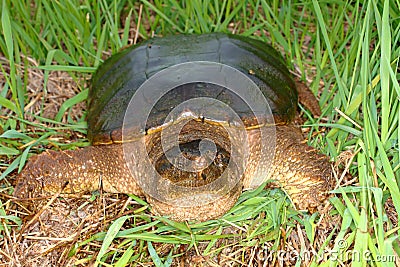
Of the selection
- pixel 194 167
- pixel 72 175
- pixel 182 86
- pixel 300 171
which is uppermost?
pixel 182 86

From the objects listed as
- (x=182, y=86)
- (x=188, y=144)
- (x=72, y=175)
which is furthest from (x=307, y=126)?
(x=72, y=175)

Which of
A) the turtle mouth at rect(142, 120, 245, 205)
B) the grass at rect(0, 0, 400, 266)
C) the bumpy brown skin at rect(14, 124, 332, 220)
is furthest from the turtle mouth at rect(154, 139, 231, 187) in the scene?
the bumpy brown skin at rect(14, 124, 332, 220)

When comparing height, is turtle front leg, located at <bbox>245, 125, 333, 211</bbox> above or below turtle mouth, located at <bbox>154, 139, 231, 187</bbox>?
below

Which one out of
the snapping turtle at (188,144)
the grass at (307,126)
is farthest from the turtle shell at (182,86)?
the grass at (307,126)

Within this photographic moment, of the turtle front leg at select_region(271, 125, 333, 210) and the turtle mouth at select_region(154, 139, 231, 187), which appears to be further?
the turtle front leg at select_region(271, 125, 333, 210)

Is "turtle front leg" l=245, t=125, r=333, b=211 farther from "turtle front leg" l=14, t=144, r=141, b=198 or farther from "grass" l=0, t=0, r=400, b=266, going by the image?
"turtle front leg" l=14, t=144, r=141, b=198

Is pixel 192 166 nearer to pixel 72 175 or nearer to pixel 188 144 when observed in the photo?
pixel 188 144
